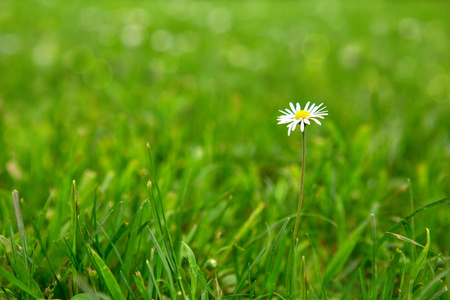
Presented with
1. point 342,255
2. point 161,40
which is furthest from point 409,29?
point 342,255

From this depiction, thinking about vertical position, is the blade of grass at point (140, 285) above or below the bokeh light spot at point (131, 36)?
below

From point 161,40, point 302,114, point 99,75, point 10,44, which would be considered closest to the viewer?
point 302,114

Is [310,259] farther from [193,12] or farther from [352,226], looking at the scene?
[193,12]

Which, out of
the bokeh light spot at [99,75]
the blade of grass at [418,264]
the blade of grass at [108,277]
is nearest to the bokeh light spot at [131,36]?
the bokeh light spot at [99,75]

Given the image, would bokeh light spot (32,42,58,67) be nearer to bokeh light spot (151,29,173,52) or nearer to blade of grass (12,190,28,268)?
bokeh light spot (151,29,173,52)

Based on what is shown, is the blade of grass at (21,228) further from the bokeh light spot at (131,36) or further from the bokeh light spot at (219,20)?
the bokeh light spot at (219,20)

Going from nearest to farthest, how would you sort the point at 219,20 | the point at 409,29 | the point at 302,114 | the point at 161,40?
the point at 302,114 < the point at 161,40 < the point at 409,29 < the point at 219,20

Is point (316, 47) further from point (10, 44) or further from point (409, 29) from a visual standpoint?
point (10, 44)

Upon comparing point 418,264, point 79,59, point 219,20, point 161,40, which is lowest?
point 418,264

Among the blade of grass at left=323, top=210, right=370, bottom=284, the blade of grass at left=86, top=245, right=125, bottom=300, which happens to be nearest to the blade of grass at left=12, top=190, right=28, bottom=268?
the blade of grass at left=86, top=245, right=125, bottom=300

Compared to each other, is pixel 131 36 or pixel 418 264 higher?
pixel 131 36
